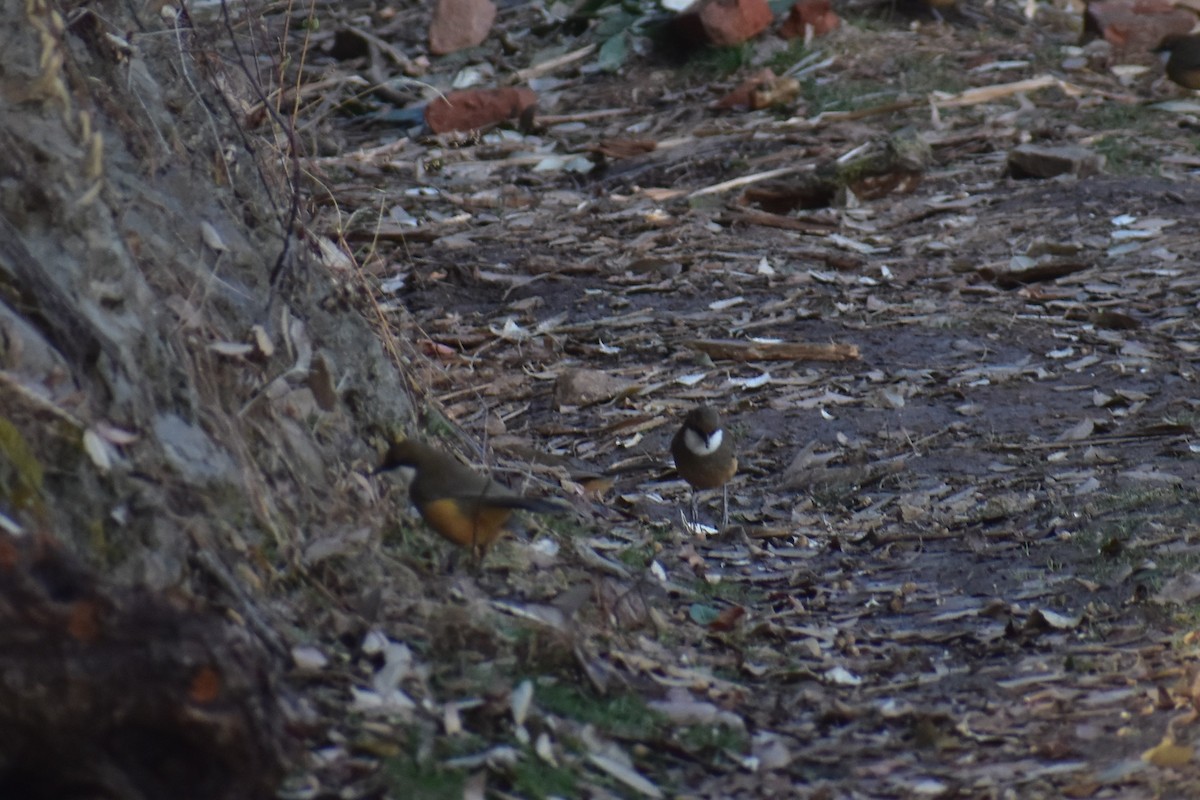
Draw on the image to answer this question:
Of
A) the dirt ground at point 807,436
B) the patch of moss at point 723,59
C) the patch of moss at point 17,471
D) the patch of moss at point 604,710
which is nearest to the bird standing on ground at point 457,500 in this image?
the dirt ground at point 807,436

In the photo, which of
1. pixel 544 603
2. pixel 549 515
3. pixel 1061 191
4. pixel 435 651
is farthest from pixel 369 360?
pixel 1061 191

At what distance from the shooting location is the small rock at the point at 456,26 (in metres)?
12.1

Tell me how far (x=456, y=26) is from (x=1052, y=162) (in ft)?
16.0

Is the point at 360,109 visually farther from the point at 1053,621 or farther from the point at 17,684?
the point at 17,684

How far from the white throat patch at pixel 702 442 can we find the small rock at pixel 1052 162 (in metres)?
4.82

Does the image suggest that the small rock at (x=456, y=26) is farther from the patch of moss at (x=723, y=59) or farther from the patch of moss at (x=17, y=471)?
the patch of moss at (x=17, y=471)

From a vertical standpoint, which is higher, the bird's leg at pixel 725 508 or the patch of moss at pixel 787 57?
the bird's leg at pixel 725 508

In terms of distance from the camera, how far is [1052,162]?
9.77 metres

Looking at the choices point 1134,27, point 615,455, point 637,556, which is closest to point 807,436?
point 615,455

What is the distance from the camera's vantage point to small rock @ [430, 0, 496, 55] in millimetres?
12078

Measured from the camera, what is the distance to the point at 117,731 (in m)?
2.47

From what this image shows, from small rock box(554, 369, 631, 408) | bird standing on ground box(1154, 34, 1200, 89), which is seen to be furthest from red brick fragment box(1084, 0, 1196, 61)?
small rock box(554, 369, 631, 408)

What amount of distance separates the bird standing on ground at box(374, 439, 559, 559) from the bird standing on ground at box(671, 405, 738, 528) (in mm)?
1813

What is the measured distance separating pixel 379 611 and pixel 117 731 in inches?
45.1
